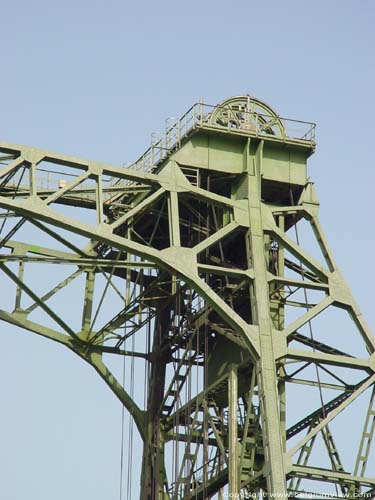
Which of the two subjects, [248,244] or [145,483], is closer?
[248,244]

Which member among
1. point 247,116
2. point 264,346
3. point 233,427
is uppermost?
point 247,116

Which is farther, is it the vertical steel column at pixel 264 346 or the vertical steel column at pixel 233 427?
the vertical steel column at pixel 233 427

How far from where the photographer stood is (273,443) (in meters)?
41.6

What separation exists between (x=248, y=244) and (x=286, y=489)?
7.85 m

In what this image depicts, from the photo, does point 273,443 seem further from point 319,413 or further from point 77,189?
point 77,189

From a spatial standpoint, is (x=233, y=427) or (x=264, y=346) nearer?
(x=264, y=346)

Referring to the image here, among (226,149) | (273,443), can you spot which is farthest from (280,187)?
(273,443)

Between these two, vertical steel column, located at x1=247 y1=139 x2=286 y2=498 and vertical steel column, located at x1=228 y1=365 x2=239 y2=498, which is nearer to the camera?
vertical steel column, located at x1=247 y1=139 x2=286 y2=498

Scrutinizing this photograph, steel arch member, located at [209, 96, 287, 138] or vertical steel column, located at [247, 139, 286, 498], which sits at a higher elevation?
steel arch member, located at [209, 96, 287, 138]

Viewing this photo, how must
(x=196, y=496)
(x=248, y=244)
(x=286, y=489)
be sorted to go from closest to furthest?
1. (x=286, y=489)
2. (x=248, y=244)
3. (x=196, y=496)

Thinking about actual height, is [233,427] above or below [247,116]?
below

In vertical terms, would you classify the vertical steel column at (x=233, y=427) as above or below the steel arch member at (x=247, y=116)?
below

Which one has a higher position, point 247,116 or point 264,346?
point 247,116

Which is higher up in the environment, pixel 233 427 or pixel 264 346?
pixel 264 346
